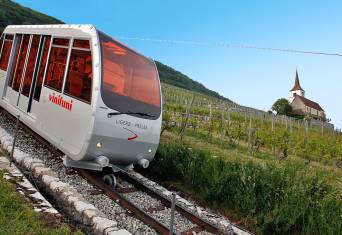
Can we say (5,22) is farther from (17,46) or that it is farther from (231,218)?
(231,218)

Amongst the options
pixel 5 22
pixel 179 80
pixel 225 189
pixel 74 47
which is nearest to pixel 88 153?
pixel 74 47

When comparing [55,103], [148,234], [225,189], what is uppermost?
[55,103]

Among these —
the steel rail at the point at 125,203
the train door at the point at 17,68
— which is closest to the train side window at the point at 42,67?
the train door at the point at 17,68

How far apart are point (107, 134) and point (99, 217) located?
80.7 inches

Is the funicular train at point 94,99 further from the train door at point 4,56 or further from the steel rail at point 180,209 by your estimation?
the train door at point 4,56

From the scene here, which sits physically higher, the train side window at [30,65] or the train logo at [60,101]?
the train side window at [30,65]

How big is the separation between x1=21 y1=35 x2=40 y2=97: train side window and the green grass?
484 centimetres

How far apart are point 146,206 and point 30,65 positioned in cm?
549

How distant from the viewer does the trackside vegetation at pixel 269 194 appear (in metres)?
6.07

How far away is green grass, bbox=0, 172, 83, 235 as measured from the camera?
4469 millimetres

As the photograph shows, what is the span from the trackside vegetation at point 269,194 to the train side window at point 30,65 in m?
4.69

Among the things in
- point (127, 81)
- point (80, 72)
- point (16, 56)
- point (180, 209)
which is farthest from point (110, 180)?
point (16, 56)

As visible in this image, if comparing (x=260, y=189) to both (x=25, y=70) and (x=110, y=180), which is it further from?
(x=25, y=70)

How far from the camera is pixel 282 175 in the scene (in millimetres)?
7027
